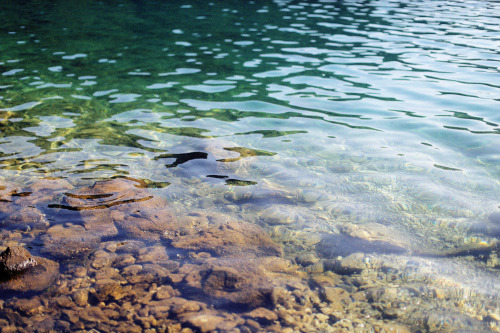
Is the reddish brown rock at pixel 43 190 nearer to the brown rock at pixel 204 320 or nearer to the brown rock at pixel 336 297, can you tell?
the brown rock at pixel 204 320

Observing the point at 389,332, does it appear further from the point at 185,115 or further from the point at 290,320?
the point at 185,115

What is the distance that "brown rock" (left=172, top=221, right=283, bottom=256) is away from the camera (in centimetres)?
357

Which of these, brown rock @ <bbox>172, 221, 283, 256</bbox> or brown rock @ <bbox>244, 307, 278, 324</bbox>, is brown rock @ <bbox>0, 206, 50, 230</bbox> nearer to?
brown rock @ <bbox>172, 221, 283, 256</bbox>

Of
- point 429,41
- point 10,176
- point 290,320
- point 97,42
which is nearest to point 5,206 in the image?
point 10,176

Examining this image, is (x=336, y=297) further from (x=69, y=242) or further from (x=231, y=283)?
(x=69, y=242)

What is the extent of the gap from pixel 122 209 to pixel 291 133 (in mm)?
2988

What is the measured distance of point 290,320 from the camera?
280 centimetres

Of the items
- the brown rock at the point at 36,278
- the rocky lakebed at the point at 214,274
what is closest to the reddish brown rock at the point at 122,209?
the rocky lakebed at the point at 214,274

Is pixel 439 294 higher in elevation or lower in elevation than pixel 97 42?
lower

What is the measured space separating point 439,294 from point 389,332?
2.13ft

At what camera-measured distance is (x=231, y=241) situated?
3684 mm

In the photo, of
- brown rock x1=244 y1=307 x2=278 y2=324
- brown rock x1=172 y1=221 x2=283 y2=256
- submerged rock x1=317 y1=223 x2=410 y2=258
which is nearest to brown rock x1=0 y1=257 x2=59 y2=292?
brown rock x1=172 y1=221 x2=283 y2=256

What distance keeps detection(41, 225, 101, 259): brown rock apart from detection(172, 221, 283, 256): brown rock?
2.46 ft

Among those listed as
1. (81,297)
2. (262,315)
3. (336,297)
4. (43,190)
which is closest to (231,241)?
(262,315)
